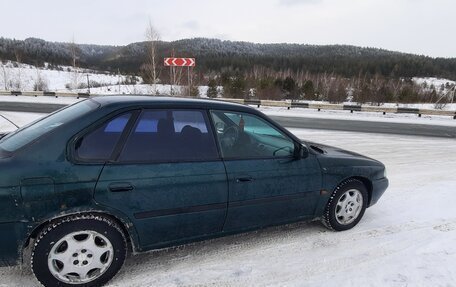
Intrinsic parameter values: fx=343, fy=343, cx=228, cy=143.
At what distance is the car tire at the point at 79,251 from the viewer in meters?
2.63

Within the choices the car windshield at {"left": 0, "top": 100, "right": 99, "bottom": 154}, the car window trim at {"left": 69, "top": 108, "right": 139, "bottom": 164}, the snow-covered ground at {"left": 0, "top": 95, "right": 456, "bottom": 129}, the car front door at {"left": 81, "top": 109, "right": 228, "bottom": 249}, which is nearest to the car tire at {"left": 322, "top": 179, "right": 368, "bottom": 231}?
the car front door at {"left": 81, "top": 109, "right": 228, "bottom": 249}

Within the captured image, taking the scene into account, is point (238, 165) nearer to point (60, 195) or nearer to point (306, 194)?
point (306, 194)

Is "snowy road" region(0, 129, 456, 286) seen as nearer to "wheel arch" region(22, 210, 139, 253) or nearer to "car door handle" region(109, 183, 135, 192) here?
"wheel arch" region(22, 210, 139, 253)

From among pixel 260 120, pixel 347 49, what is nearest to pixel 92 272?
pixel 260 120

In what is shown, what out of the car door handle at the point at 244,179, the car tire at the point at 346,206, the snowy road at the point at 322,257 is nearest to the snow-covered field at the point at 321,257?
the snowy road at the point at 322,257

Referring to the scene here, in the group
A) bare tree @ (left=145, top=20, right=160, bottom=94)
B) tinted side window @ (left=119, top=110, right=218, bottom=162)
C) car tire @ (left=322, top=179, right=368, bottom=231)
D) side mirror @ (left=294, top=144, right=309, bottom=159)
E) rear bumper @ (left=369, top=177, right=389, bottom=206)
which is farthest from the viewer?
bare tree @ (left=145, top=20, right=160, bottom=94)

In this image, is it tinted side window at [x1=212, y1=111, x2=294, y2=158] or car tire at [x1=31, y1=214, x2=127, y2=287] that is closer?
car tire at [x1=31, y1=214, x2=127, y2=287]

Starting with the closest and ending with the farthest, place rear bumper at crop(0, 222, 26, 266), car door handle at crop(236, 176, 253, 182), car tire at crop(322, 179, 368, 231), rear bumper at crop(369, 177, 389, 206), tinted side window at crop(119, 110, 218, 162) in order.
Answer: rear bumper at crop(0, 222, 26, 266) < tinted side window at crop(119, 110, 218, 162) < car door handle at crop(236, 176, 253, 182) < car tire at crop(322, 179, 368, 231) < rear bumper at crop(369, 177, 389, 206)

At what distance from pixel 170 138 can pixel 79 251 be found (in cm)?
118

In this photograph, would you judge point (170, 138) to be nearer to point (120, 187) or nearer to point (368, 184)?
point (120, 187)

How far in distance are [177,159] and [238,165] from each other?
604 mm

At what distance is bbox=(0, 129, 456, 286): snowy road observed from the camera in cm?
310

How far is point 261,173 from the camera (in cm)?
338

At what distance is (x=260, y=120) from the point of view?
3.60m
